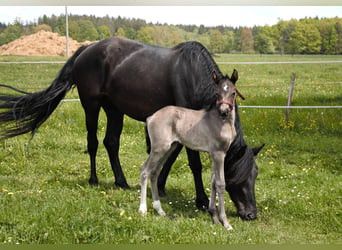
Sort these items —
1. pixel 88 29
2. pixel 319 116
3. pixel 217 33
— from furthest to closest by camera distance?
pixel 88 29 < pixel 217 33 < pixel 319 116

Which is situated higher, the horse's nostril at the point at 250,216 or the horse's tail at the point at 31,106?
the horse's tail at the point at 31,106

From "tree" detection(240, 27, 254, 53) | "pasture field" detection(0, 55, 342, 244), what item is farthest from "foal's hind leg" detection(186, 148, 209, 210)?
"tree" detection(240, 27, 254, 53)

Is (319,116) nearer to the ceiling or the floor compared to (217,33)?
nearer to the floor

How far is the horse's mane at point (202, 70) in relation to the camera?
537 cm

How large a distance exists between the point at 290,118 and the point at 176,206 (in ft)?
21.2

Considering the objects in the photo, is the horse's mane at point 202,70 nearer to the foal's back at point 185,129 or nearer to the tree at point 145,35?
the foal's back at point 185,129

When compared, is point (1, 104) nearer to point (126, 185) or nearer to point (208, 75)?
point (126, 185)

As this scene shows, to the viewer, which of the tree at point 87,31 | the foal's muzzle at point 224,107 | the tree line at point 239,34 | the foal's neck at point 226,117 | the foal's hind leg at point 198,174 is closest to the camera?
the foal's muzzle at point 224,107

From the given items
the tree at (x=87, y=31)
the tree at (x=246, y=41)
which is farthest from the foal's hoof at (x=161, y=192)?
the tree at (x=87, y=31)

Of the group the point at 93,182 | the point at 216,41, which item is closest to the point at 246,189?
the point at 93,182

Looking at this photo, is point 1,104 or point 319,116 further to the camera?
point 319,116

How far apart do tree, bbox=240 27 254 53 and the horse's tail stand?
40.9 feet

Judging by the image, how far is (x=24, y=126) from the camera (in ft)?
22.5

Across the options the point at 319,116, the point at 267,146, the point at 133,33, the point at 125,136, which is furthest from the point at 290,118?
the point at 133,33
